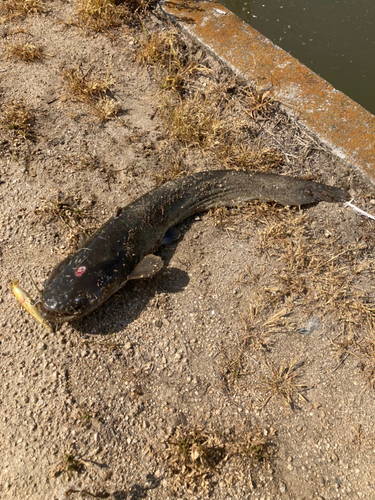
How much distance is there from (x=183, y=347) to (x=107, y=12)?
18.3 feet

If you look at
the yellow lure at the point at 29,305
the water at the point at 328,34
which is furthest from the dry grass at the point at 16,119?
the water at the point at 328,34

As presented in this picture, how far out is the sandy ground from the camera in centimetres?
298

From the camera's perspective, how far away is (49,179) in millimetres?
4590

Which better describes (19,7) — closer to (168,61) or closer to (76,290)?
(168,61)

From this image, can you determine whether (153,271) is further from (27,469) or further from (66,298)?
(27,469)

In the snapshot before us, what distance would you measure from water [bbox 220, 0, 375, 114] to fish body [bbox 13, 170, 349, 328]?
A: 2.95 meters

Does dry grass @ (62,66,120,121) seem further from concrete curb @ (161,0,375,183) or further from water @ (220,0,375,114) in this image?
water @ (220,0,375,114)

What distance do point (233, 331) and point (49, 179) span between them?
2.98 meters

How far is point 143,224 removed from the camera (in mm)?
4027

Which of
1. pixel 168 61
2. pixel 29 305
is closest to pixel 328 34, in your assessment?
pixel 168 61

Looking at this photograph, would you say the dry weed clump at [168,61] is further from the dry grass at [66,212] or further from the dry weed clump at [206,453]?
the dry weed clump at [206,453]

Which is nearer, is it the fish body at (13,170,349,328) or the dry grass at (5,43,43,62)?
the fish body at (13,170,349,328)

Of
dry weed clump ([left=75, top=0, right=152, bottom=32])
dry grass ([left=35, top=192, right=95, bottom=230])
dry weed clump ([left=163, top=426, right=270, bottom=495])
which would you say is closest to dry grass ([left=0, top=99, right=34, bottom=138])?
dry grass ([left=35, top=192, right=95, bottom=230])

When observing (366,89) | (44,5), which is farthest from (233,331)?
(44,5)
